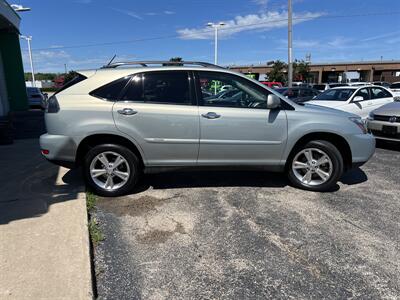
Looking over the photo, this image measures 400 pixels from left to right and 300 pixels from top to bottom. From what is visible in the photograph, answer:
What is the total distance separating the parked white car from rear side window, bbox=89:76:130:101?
7.58 m

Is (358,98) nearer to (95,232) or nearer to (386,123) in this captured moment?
(386,123)

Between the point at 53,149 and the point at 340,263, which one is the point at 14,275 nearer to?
the point at 53,149

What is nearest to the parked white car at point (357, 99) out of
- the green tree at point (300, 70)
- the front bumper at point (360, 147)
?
the front bumper at point (360, 147)

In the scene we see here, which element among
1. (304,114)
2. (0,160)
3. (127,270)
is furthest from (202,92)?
(0,160)

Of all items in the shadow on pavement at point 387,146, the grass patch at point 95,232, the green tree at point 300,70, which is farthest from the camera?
the green tree at point 300,70

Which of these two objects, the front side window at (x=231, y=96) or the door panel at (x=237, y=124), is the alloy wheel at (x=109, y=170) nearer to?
the door panel at (x=237, y=124)

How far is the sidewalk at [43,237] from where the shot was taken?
2678 millimetres

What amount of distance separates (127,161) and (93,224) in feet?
3.55

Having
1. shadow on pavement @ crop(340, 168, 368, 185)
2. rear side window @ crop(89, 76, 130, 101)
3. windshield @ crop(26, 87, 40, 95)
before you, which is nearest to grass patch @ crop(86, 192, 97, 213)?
rear side window @ crop(89, 76, 130, 101)

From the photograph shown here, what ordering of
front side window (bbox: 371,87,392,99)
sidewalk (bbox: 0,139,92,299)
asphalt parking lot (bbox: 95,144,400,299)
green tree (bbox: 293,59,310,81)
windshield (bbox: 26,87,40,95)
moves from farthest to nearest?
green tree (bbox: 293,59,310,81) → windshield (bbox: 26,87,40,95) → front side window (bbox: 371,87,392,99) → asphalt parking lot (bbox: 95,144,400,299) → sidewalk (bbox: 0,139,92,299)

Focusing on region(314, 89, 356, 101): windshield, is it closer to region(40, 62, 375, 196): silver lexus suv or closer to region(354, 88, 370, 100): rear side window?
region(354, 88, 370, 100): rear side window

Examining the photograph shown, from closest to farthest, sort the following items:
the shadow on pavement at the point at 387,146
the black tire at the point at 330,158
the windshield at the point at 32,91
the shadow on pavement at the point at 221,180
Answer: the black tire at the point at 330,158 → the shadow on pavement at the point at 221,180 → the shadow on pavement at the point at 387,146 → the windshield at the point at 32,91

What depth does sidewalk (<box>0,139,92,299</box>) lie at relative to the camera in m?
2.68

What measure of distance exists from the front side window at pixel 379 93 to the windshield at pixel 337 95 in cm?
78
